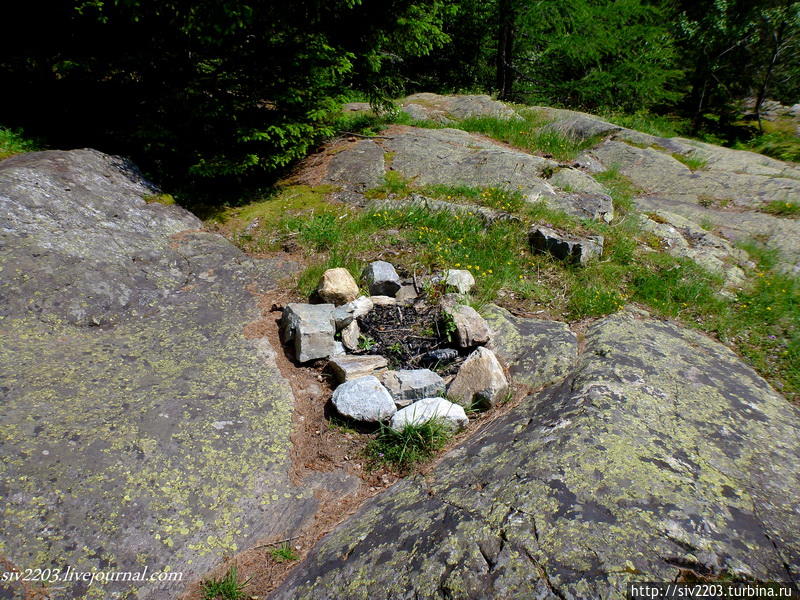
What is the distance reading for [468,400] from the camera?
333 centimetres

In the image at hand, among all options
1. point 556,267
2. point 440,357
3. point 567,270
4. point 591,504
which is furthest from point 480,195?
point 591,504

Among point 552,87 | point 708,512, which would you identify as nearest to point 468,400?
point 708,512

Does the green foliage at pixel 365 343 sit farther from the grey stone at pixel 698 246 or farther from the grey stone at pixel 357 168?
the grey stone at pixel 698 246

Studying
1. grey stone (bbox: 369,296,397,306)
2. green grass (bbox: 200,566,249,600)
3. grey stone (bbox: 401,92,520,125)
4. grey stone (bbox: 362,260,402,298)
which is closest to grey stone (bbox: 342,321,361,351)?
grey stone (bbox: 369,296,397,306)

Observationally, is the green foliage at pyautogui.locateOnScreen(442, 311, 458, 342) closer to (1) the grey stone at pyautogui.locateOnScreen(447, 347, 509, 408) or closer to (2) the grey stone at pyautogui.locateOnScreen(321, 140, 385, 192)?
(1) the grey stone at pyautogui.locateOnScreen(447, 347, 509, 408)

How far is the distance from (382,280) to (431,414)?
1.69 meters

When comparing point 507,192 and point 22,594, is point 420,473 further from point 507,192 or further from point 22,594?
point 507,192

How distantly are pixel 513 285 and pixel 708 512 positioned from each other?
2.89 meters

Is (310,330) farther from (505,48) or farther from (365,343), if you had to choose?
(505,48)

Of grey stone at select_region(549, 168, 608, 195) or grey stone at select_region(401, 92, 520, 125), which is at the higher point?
grey stone at select_region(401, 92, 520, 125)

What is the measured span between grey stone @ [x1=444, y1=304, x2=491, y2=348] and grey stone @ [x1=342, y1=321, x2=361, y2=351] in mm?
852

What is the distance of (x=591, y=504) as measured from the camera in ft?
6.91

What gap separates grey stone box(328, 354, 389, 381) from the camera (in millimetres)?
3539

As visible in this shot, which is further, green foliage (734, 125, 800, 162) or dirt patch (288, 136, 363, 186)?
green foliage (734, 125, 800, 162)
